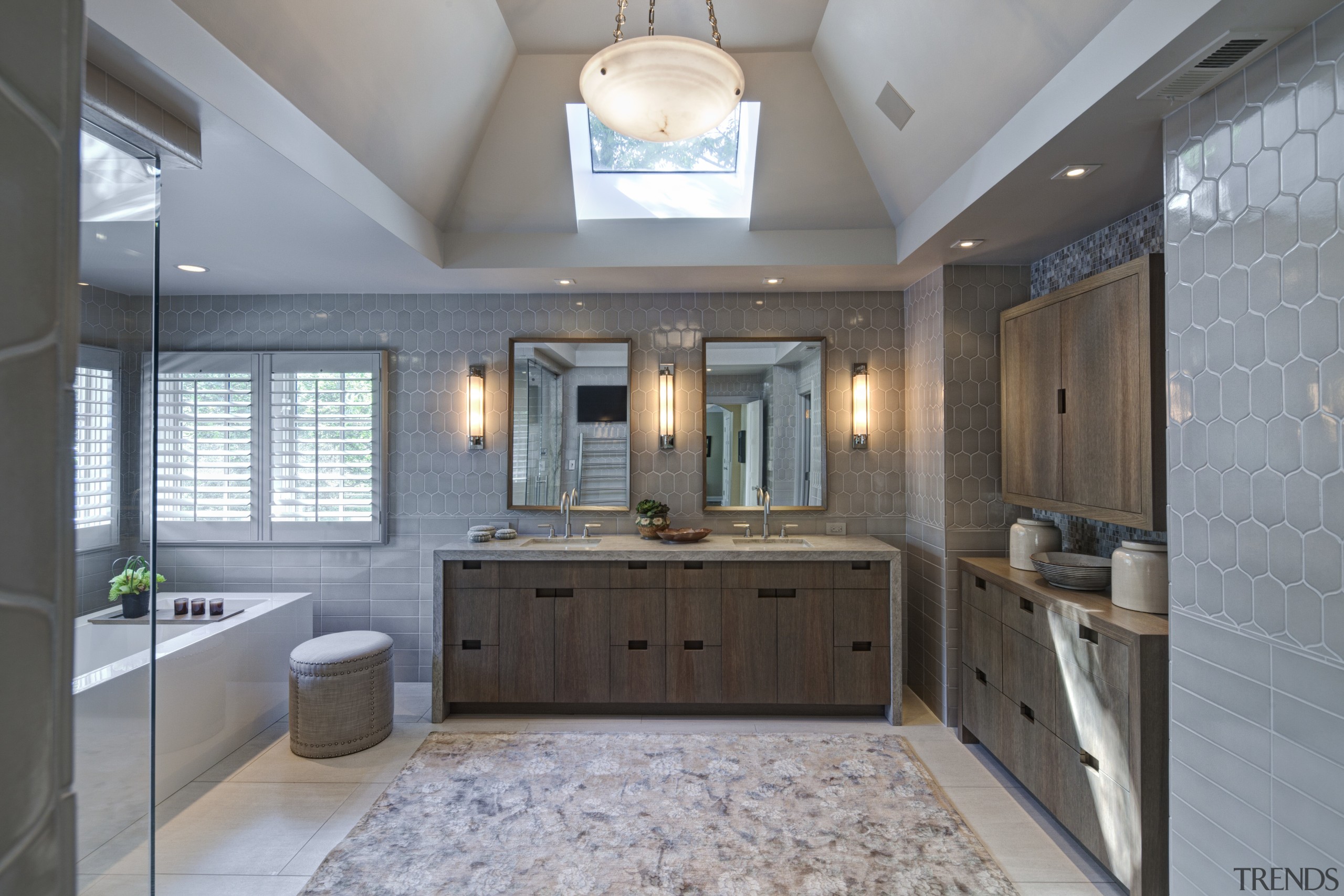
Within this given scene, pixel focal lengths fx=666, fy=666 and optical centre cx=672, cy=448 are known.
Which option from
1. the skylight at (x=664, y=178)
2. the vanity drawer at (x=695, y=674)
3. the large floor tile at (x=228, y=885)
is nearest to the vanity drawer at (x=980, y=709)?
the vanity drawer at (x=695, y=674)

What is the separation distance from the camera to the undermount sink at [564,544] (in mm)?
3842


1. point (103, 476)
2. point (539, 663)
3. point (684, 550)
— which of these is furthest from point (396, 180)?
point (539, 663)

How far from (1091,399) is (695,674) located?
240cm

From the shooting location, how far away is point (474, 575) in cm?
377

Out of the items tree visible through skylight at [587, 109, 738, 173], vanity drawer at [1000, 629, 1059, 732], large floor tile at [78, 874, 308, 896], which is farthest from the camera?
tree visible through skylight at [587, 109, 738, 173]

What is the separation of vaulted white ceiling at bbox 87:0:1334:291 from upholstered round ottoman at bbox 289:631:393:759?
2052mm

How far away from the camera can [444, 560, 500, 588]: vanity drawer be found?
377cm

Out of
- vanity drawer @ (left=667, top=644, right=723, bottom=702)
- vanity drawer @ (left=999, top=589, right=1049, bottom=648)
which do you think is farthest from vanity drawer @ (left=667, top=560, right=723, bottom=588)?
vanity drawer @ (left=999, top=589, right=1049, bottom=648)

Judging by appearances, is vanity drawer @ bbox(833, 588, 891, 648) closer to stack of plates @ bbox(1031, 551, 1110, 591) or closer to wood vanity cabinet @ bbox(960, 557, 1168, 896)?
wood vanity cabinet @ bbox(960, 557, 1168, 896)

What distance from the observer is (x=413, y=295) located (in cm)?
437

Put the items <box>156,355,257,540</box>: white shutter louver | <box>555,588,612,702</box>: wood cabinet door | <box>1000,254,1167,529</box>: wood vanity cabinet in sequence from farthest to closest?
<box>156,355,257,540</box>: white shutter louver → <box>555,588,612,702</box>: wood cabinet door → <box>1000,254,1167,529</box>: wood vanity cabinet

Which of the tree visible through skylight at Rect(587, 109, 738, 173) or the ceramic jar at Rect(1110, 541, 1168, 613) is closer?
the ceramic jar at Rect(1110, 541, 1168, 613)

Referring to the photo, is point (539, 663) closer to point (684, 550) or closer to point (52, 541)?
point (684, 550)

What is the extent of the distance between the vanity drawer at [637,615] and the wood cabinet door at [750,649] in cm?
38
